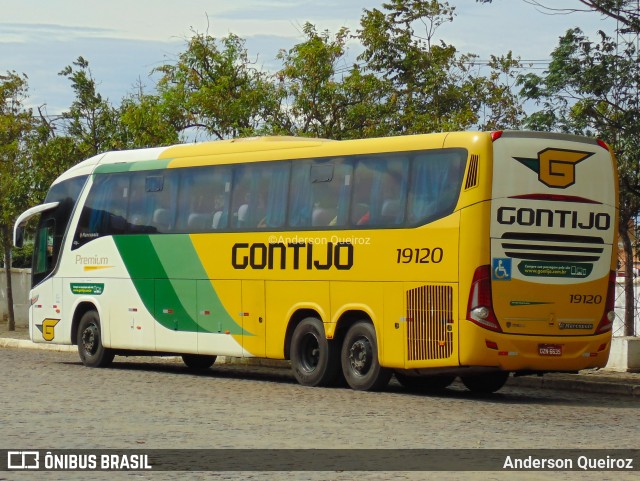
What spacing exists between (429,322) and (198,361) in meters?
8.25

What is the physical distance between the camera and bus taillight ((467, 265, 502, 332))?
58.3 ft

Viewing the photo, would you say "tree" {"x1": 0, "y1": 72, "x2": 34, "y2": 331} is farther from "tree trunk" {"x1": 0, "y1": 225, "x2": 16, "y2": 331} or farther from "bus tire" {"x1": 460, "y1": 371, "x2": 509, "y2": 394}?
"bus tire" {"x1": 460, "y1": 371, "x2": 509, "y2": 394}

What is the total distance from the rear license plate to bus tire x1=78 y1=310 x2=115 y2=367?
31.4 ft

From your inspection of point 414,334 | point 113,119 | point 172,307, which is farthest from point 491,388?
point 113,119

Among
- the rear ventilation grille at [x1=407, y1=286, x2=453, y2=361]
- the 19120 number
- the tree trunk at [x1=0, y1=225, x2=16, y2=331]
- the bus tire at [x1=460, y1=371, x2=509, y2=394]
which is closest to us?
the rear ventilation grille at [x1=407, y1=286, x2=453, y2=361]

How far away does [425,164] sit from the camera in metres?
18.6

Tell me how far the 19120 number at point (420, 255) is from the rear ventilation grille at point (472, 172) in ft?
3.12

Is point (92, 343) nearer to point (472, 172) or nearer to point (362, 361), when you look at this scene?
point (362, 361)

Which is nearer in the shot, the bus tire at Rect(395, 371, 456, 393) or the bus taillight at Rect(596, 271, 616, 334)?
the bus taillight at Rect(596, 271, 616, 334)

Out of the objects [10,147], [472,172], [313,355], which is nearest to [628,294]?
[313,355]

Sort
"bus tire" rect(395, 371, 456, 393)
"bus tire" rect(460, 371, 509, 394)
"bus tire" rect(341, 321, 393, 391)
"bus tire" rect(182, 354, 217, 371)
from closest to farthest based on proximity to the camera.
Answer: "bus tire" rect(341, 321, 393, 391) < "bus tire" rect(460, 371, 509, 394) < "bus tire" rect(395, 371, 456, 393) < "bus tire" rect(182, 354, 217, 371)

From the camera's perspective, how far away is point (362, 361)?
19.6 metres

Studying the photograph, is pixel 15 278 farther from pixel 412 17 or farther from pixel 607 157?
pixel 607 157

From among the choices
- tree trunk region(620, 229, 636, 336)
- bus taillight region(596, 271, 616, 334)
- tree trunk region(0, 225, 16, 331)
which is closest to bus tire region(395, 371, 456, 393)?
bus taillight region(596, 271, 616, 334)
